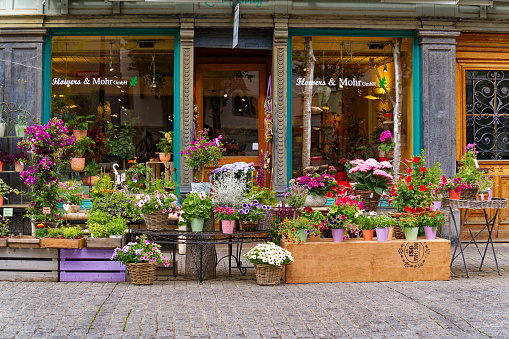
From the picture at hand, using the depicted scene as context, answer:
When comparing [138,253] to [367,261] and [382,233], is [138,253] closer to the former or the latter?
[367,261]

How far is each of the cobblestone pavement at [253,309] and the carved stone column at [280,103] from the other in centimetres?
315

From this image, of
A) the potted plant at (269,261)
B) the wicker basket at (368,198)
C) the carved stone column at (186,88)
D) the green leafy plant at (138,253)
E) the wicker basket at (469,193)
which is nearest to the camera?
the potted plant at (269,261)

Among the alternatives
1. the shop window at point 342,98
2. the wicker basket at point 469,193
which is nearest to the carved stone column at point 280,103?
the shop window at point 342,98

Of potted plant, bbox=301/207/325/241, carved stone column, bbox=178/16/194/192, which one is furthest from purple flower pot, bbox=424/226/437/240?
carved stone column, bbox=178/16/194/192

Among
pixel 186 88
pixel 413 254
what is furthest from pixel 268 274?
pixel 186 88

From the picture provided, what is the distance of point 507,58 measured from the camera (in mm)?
11398

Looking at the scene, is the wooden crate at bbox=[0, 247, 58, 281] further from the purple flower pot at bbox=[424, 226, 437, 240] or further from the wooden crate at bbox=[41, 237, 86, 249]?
the purple flower pot at bbox=[424, 226, 437, 240]

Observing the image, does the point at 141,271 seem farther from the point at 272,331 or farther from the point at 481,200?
the point at 481,200

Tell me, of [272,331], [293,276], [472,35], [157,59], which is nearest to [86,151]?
[157,59]

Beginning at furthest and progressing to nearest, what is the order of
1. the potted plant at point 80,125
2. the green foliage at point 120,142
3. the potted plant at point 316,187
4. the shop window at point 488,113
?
the shop window at point 488,113
the green foliage at point 120,142
the potted plant at point 80,125
the potted plant at point 316,187

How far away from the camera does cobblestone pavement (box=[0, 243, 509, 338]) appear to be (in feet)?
17.8

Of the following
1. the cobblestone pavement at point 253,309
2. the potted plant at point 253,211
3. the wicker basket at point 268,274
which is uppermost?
the potted plant at point 253,211

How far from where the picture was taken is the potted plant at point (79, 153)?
1049 cm

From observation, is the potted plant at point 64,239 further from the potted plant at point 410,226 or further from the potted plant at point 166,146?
the potted plant at point 410,226
